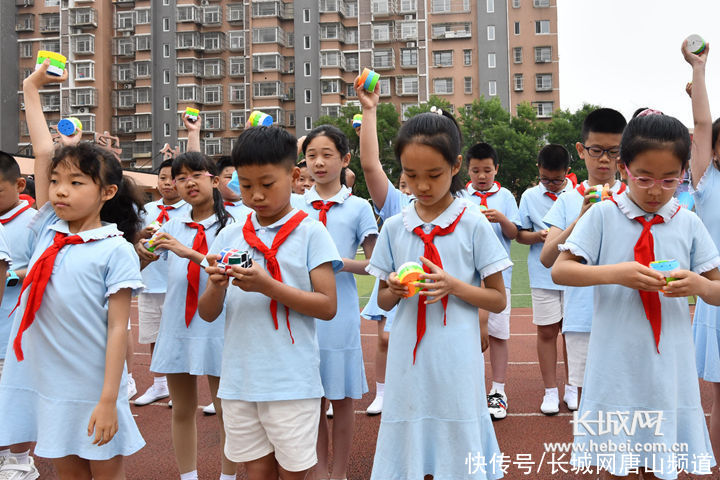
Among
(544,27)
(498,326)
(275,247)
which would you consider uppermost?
(544,27)

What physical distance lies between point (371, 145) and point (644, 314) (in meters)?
1.62

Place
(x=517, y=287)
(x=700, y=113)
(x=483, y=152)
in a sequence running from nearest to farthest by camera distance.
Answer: (x=700, y=113) < (x=483, y=152) < (x=517, y=287)

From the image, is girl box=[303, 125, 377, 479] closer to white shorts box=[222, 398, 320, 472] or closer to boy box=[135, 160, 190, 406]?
white shorts box=[222, 398, 320, 472]

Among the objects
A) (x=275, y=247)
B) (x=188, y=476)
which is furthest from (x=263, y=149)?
(x=188, y=476)

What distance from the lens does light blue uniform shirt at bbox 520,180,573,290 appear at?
4727 millimetres

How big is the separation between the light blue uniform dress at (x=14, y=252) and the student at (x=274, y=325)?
Answer: 1.66 meters

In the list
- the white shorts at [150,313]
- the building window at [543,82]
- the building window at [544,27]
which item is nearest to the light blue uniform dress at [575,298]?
the white shorts at [150,313]

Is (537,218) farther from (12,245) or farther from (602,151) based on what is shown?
(12,245)

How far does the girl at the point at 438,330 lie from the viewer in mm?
2301

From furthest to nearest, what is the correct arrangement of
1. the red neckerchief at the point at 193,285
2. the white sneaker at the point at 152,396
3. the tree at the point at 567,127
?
the tree at the point at 567,127 < the white sneaker at the point at 152,396 < the red neckerchief at the point at 193,285

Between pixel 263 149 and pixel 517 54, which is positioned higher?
pixel 517 54

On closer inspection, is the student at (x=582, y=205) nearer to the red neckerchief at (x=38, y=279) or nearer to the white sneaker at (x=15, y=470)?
the red neckerchief at (x=38, y=279)

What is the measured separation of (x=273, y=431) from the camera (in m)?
2.41

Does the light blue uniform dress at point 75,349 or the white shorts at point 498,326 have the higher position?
the light blue uniform dress at point 75,349
